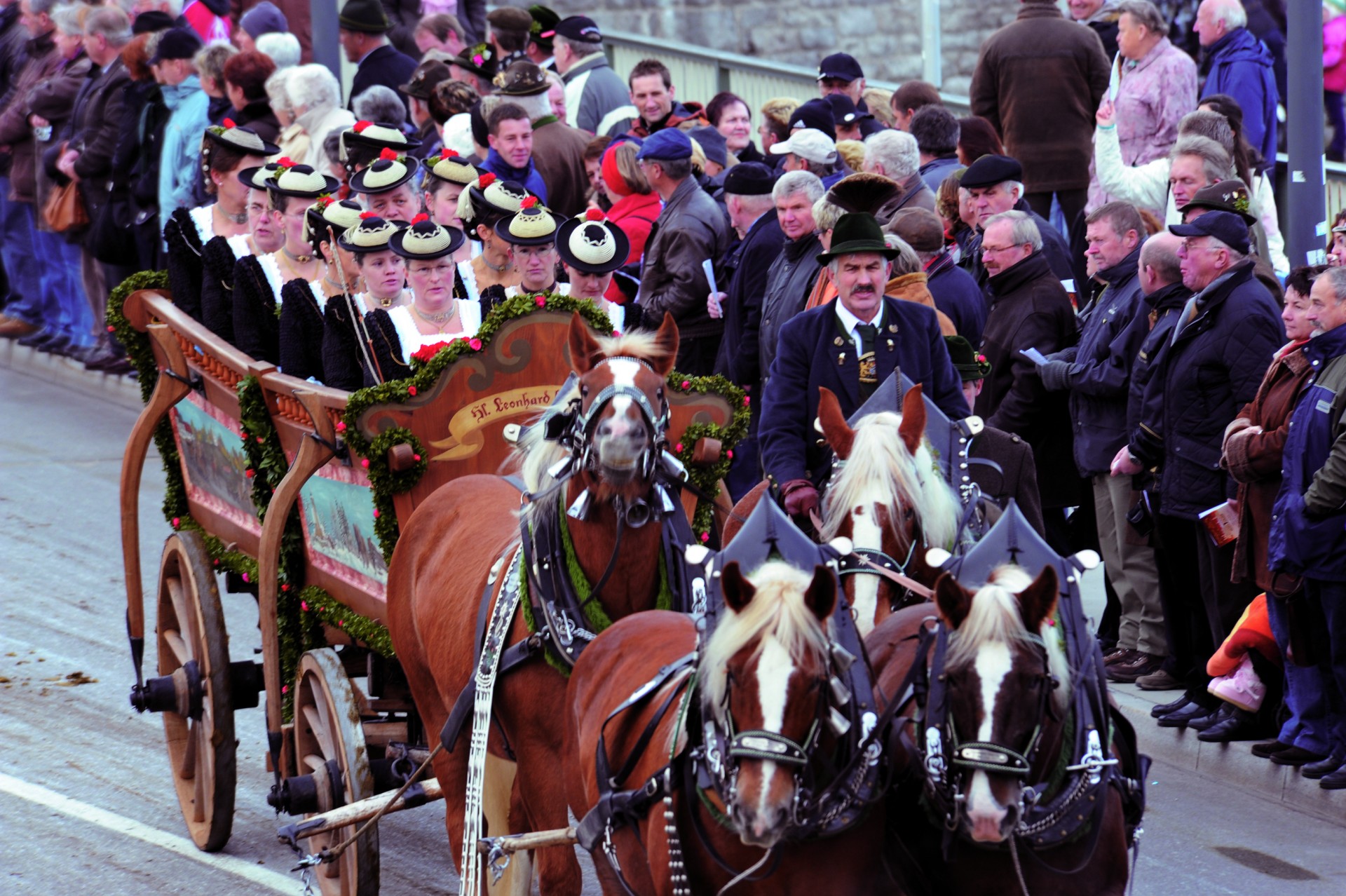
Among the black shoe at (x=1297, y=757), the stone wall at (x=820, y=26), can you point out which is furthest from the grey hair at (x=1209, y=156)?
the stone wall at (x=820, y=26)

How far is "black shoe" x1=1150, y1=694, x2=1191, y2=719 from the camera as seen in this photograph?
27.8 feet

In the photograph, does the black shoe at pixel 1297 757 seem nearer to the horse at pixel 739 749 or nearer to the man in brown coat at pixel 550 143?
the horse at pixel 739 749

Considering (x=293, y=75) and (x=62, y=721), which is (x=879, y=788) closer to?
(x=62, y=721)

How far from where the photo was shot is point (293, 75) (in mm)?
12609

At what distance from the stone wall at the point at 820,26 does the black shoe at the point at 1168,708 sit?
12.3 metres

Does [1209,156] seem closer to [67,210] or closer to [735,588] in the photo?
[735,588]

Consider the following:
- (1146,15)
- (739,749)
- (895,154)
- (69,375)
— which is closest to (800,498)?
(739,749)

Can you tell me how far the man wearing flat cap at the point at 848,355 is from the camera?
6.64 m

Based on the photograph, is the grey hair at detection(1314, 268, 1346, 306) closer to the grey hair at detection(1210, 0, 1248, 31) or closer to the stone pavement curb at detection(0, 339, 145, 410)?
the grey hair at detection(1210, 0, 1248, 31)

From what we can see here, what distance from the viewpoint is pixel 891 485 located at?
18.1 feet

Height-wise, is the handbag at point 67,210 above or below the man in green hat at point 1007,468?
below

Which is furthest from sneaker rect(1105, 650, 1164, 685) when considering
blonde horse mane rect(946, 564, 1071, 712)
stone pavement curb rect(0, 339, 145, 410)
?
stone pavement curb rect(0, 339, 145, 410)

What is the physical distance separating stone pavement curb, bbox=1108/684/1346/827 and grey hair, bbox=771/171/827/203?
2.78 meters

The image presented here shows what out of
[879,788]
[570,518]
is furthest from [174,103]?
[879,788]
